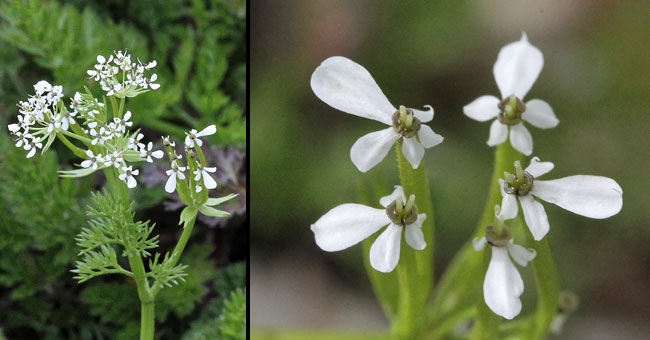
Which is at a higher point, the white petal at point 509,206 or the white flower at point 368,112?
the white flower at point 368,112

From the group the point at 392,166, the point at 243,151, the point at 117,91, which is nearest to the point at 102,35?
the point at 243,151

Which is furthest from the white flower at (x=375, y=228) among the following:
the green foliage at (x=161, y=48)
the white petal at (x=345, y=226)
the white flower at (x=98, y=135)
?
the green foliage at (x=161, y=48)

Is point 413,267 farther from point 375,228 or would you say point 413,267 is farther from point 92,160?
point 92,160

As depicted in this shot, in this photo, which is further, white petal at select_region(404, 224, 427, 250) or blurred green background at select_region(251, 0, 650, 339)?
blurred green background at select_region(251, 0, 650, 339)

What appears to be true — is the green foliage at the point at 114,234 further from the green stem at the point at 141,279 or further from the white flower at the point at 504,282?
the white flower at the point at 504,282

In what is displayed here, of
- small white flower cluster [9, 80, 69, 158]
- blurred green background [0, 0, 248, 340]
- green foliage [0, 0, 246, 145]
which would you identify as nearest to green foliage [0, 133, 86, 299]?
blurred green background [0, 0, 248, 340]

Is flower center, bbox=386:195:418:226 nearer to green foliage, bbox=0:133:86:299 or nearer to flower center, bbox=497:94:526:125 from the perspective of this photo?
flower center, bbox=497:94:526:125
